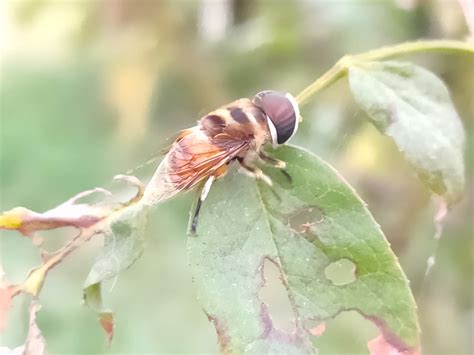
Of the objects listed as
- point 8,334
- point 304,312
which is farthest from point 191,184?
point 8,334

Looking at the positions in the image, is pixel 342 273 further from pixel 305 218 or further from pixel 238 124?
pixel 238 124

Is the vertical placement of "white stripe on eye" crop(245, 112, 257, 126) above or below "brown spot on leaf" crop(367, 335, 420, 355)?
above

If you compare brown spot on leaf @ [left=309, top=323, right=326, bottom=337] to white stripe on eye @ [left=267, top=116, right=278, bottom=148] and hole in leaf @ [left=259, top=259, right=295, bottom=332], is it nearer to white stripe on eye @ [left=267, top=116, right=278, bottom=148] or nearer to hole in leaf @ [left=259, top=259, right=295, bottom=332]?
hole in leaf @ [left=259, top=259, right=295, bottom=332]

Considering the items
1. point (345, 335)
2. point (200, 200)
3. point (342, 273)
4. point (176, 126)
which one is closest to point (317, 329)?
point (342, 273)

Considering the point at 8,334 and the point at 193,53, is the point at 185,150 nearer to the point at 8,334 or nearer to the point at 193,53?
the point at 8,334

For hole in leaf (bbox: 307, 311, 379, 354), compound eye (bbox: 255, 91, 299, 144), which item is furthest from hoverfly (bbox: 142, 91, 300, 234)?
hole in leaf (bbox: 307, 311, 379, 354)

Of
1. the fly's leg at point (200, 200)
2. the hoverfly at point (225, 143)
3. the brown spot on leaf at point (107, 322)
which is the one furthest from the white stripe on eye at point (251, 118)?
the brown spot on leaf at point (107, 322)

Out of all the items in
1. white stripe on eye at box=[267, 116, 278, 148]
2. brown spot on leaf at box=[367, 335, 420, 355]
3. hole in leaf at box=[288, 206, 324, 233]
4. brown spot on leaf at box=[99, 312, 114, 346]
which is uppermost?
white stripe on eye at box=[267, 116, 278, 148]
